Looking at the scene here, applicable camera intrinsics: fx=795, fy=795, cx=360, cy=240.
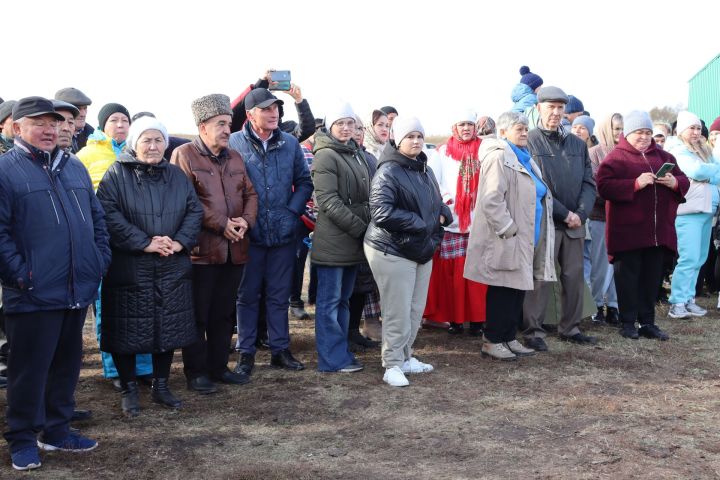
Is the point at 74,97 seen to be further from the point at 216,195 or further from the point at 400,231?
→ the point at 400,231

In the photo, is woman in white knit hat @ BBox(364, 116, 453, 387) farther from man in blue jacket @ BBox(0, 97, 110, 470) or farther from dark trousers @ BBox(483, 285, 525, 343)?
man in blue jacket @ BBox(0, 97, 110, 470)

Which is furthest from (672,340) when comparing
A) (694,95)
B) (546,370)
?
(694,95)

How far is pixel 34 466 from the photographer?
432cm

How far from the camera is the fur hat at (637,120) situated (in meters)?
7.26

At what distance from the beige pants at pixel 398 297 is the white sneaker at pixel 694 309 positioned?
394cm

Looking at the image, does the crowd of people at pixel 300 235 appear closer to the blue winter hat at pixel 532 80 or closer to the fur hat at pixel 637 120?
the fur hat at pixel 637 120

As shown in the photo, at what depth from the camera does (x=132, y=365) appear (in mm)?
5328

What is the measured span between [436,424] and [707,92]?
45.9 feet

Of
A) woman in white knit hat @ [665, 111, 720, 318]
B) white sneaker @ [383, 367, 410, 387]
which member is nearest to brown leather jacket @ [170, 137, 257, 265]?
white sneaker @ [383, 367, 410, 387]

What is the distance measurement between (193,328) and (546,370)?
2.86 meters

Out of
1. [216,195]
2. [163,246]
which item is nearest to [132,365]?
[163,246]

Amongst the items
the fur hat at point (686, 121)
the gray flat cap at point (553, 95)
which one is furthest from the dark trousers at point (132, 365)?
the fur hat at point (686, 121)

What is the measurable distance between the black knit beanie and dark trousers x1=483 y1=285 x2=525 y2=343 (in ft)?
10.8

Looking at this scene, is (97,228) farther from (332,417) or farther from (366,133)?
(366,133)
